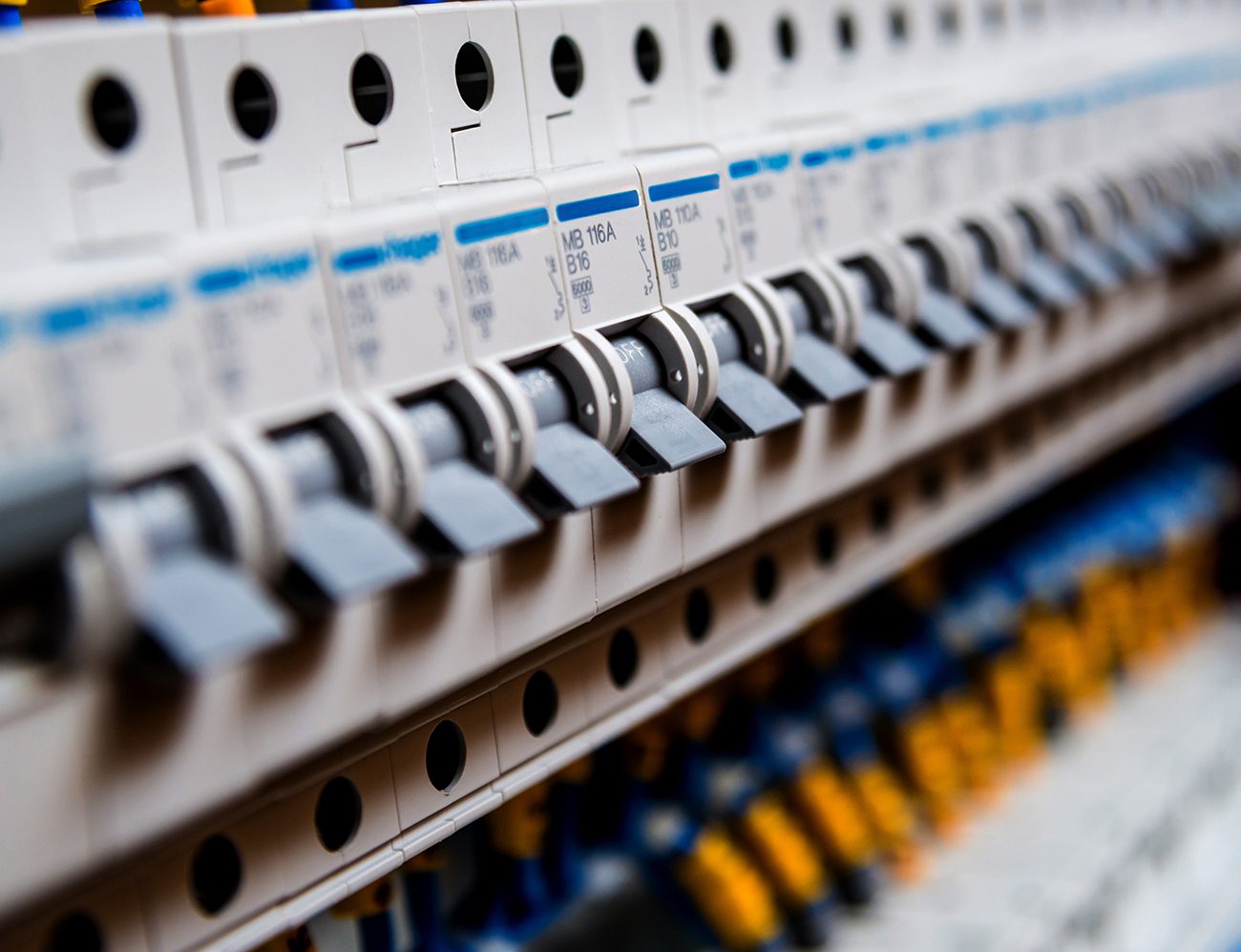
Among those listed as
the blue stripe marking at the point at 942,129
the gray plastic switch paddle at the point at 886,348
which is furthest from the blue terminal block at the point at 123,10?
the blue stripe marking at the point at 942,129

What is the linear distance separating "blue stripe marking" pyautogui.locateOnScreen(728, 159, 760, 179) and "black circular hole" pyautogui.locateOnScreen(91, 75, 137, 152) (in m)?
0.40

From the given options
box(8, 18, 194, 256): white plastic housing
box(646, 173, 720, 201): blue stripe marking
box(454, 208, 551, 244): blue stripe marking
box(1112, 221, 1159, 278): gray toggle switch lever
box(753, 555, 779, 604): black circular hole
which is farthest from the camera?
box(1112, 221, 1159, 278): gray toggle switch lever

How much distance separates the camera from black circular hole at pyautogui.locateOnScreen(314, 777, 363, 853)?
0.72m

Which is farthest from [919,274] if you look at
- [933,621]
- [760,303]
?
[933,621]

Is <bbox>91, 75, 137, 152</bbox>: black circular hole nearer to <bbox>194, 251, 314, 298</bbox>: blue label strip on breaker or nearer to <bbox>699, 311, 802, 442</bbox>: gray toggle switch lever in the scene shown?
<bbox>194, 251, 314, 298</bbox>: blue label strip on breaker

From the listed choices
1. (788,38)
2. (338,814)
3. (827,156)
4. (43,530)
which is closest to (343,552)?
(43,530)

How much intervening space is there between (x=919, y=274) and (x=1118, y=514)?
116cm

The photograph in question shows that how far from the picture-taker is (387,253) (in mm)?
654

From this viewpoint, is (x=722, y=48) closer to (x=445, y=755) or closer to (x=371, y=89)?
(x=371, y=89)

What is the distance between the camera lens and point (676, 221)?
840 millimetres

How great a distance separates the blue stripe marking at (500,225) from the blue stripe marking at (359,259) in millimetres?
55

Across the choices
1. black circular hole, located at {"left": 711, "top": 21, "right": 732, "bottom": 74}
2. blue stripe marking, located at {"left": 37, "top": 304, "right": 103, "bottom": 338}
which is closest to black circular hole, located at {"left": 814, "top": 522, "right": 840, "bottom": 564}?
black circular hole, located at {"left": 711, "top": 21, "right": 732, "bottom": 74}

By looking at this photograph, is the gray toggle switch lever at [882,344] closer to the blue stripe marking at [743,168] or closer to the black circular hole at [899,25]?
the blue stripe marking at [743,168]

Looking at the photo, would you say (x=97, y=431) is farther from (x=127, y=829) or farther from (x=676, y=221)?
(x=676, y=221)
